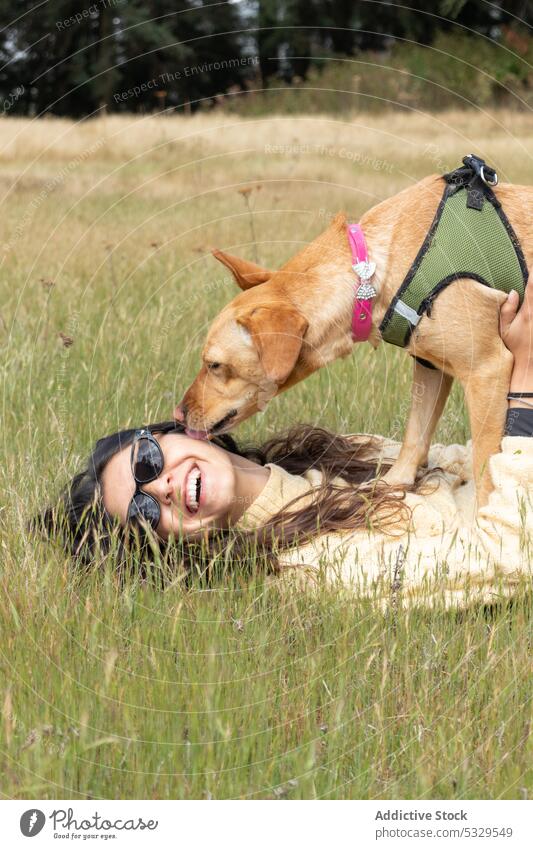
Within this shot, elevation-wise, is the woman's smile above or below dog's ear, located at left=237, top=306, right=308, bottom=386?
below

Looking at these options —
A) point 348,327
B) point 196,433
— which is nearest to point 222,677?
point 196,433

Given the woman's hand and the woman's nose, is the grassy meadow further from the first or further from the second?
the woman's hand

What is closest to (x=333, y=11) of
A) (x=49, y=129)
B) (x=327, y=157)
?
(x=49, y=129)

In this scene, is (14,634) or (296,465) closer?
(14,634)

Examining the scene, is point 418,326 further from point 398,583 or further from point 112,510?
point 112,510

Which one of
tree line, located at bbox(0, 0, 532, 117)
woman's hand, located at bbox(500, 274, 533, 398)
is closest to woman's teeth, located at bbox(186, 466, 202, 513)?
woman's hand, located at bbox(500, 274, 533, 398)

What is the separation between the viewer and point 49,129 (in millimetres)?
16281

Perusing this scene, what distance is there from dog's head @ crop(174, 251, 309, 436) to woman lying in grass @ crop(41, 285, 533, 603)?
0.17 m

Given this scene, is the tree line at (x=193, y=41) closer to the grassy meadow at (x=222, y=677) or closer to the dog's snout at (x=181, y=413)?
the grassy meadow at (x=222, y=677)

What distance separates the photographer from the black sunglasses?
383cm

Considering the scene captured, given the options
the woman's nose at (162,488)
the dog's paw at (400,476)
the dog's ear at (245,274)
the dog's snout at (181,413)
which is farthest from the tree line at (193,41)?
the woman's nose at (162,488)

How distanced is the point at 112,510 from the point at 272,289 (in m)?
1.16

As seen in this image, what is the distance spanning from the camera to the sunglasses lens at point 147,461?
3861 millimetres

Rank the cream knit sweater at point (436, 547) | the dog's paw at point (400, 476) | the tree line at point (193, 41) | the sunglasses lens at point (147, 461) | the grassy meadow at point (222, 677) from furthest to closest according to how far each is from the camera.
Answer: the tree line at point (193, 41)
the dog's paw at point (400, 476)
the sunglasses lens at point (147, 461)
the cream knit sweater at point (436, 547)
the grassy meadow at point (222, 677)
